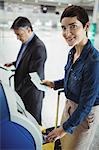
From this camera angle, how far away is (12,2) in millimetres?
2018

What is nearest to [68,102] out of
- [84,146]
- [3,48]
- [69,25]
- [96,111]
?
[96,111]

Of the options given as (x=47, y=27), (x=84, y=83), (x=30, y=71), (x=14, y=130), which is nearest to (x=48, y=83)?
(x=30, y=71)

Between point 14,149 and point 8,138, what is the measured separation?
0.06 metres

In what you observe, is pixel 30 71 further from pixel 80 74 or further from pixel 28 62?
pixel 80 74

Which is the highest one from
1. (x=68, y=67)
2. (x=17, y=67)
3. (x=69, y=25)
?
(x=69, y=25)

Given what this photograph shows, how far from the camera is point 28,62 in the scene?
2.16 meters

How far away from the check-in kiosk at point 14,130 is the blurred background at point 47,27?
1036mm

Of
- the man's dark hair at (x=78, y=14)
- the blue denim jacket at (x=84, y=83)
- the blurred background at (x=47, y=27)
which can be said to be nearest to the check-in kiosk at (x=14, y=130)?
the blue denim jacket at (x=84, y=83)

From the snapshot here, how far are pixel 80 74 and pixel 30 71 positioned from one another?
0.65 meters

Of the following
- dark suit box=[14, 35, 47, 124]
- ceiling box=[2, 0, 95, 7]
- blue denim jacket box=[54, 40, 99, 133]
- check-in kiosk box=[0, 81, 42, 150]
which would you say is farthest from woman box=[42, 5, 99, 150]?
check-in kiosk box=[0, 81, 42, 150]

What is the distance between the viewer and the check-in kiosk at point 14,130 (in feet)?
2.86

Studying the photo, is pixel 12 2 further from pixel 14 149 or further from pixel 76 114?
pixel 14 149

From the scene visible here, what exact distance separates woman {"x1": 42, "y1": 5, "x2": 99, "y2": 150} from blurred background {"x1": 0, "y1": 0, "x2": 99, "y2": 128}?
250 mm

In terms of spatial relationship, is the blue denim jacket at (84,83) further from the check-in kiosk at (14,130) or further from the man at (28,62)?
the check-in kiosk at (14,130)
